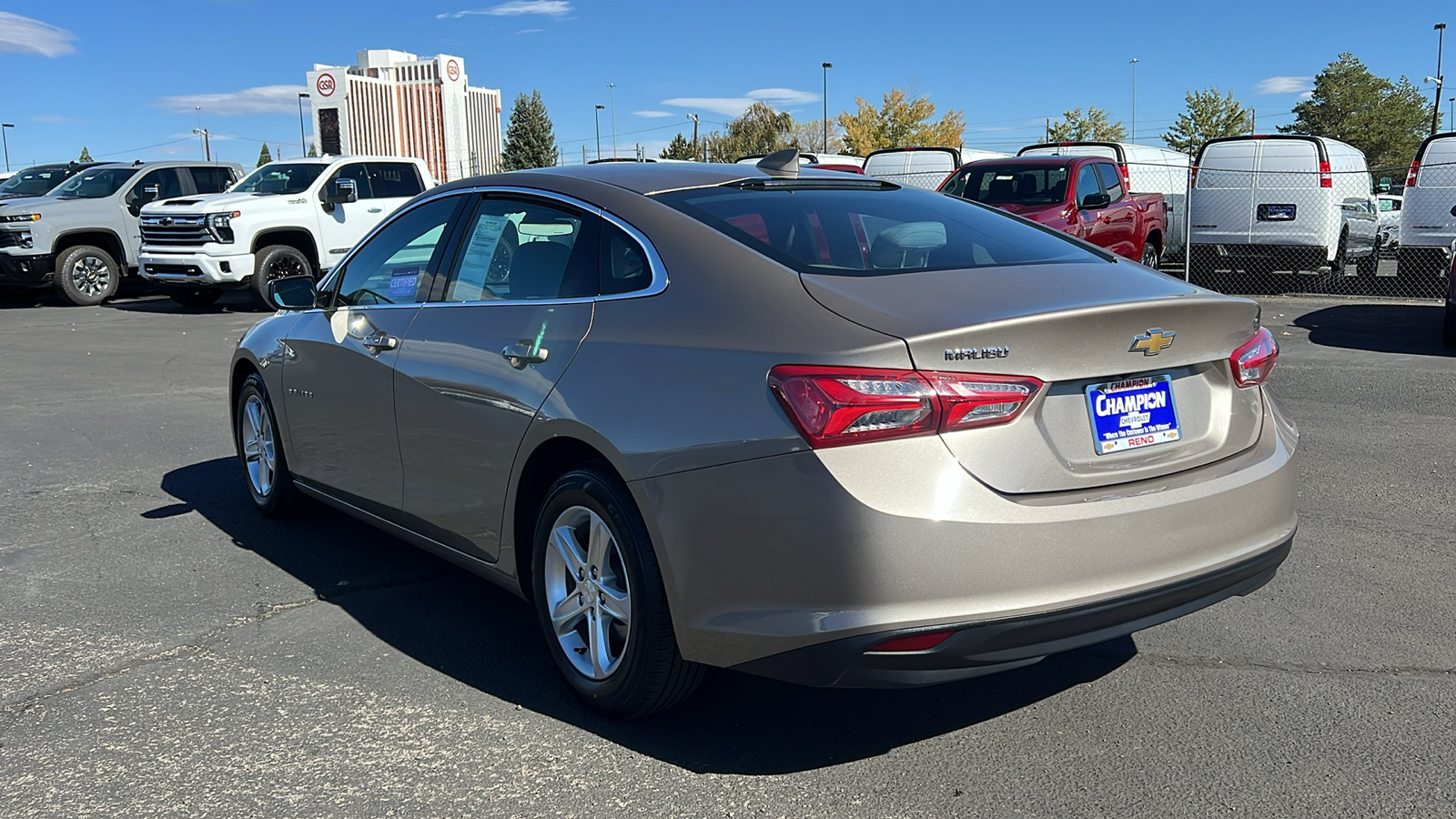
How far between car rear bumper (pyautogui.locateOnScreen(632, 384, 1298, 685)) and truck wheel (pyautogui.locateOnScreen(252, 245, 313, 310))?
15051 millimetres

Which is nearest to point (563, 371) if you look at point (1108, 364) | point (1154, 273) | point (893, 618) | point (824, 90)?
point (893, 618)

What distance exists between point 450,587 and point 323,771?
1.60 metres

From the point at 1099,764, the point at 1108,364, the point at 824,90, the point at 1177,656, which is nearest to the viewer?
the point at 1108,364

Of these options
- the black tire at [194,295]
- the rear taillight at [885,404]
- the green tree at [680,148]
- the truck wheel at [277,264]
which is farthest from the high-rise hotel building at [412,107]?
the rear taillight at [885,404]

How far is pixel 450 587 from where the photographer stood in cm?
478

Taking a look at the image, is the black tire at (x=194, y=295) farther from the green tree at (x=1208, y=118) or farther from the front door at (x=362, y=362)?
the green tree at (x=1208, y=118)

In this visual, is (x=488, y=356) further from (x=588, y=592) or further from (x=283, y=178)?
(x=283, y=178)

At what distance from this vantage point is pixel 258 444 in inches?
229

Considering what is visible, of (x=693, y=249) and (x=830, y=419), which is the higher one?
(x=693, y=249)

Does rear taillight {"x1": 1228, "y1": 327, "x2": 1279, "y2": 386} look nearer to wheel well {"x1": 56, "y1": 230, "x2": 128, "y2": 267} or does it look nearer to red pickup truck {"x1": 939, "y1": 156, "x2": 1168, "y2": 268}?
red pickup truck {"x1": 939, "y1": 156, "x2": 1168, "y2": 268}

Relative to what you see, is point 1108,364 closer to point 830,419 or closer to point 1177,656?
point 830,419

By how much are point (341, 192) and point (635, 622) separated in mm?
14815

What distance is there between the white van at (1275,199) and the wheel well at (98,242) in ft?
54.0

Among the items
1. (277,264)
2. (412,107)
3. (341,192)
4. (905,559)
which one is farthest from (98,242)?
(412,107)
